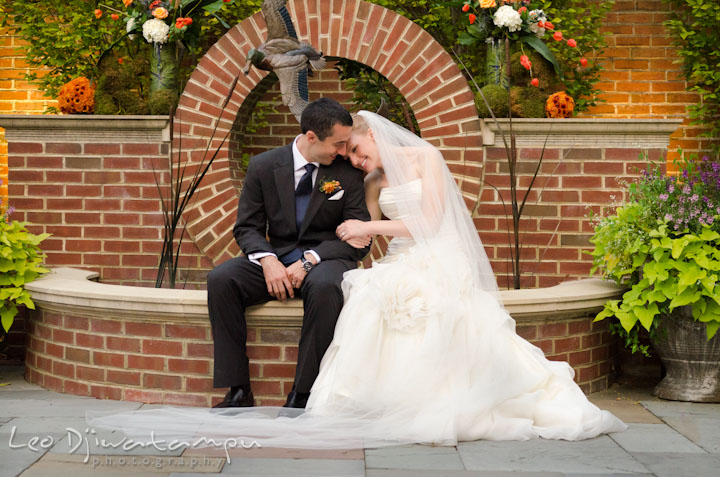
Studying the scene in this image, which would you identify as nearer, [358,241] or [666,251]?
[358,241]

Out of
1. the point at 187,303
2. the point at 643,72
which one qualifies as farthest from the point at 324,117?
the point at 643,72

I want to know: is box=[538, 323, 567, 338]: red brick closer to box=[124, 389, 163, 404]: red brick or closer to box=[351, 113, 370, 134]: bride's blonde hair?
box=[351, 113, 370, 134]: bride's blonde hair

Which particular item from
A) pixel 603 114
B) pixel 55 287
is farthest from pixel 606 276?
pixel 55 287

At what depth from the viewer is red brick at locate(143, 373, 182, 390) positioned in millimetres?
3893

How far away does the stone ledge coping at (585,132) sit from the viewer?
16.0ft

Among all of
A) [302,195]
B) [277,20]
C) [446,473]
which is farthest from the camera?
[277,20]

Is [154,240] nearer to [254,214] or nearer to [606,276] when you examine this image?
[254,214]

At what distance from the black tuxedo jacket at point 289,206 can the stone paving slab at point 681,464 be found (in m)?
1.66

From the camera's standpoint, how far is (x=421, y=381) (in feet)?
11.0

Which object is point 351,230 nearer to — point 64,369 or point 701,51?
point 64,369

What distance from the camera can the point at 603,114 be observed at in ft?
21.5

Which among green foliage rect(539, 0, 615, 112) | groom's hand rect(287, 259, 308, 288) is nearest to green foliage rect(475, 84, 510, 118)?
green foliage rect(539, 0, 615, 112)

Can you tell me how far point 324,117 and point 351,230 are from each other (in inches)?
22.3

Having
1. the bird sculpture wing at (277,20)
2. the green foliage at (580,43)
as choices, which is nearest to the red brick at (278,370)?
the bird sculpture wing at (277,20)
